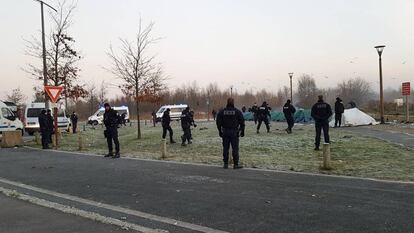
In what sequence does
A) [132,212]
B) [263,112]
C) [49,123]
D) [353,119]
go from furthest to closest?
[353,119] → [263,112] → [49,123] → [132,212]

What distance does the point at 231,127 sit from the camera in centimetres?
1220

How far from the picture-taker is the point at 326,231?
607cm

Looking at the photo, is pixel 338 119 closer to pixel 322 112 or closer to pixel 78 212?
pixel 322 112

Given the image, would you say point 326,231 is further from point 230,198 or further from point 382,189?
point 382,189

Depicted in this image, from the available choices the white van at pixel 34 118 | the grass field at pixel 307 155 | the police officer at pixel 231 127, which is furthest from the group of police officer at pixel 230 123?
the white van at pixel 34 118

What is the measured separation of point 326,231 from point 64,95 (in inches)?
950

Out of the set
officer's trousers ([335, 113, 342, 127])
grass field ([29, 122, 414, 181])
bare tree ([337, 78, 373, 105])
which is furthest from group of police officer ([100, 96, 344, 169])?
bare tree ([337, 78, 373, 105])

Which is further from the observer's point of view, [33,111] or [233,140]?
[33,111]

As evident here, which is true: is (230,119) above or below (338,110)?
below

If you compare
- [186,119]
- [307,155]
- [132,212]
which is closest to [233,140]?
[307,155]

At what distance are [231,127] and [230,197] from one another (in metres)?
3.95

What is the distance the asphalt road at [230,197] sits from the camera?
259 inches

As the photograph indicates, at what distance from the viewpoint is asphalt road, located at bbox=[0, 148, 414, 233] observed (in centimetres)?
657

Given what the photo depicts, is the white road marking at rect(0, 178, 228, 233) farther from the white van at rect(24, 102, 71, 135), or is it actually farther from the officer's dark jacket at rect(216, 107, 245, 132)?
the white van at rect(24, 102, 71, 135)
